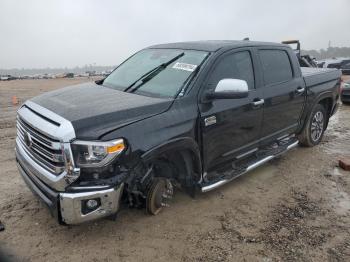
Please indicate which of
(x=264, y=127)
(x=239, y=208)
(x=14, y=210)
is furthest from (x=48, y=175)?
(x=264, y=127)

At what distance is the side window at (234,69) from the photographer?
376 cm

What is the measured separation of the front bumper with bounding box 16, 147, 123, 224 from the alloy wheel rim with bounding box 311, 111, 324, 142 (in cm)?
432

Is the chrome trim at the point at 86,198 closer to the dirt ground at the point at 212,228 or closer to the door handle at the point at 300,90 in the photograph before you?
the dirt ground at the point at 212,228

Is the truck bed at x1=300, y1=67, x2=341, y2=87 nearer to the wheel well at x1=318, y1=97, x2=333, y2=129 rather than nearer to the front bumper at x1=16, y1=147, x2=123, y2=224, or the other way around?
the wheel well at x1=318, y1=97, x2=333, y2=129

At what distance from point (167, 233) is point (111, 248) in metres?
0.58

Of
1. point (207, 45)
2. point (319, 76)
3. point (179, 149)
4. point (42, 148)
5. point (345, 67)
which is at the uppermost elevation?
point (207, 45)

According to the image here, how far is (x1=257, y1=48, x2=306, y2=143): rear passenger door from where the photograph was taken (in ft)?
14.7

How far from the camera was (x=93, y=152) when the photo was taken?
9.02 ft

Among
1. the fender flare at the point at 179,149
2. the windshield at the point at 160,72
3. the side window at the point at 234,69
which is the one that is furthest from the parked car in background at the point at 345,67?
the fender flare at the point at 179,149

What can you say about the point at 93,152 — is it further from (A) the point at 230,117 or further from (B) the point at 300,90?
(B) the point at 300,90

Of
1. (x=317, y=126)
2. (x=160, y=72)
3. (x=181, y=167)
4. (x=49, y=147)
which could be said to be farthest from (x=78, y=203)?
(x=317, y=126)

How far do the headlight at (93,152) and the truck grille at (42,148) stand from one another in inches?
5.6

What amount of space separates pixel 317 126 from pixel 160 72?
3636 mm

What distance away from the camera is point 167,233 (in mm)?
3348
